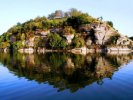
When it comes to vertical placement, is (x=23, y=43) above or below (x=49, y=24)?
below

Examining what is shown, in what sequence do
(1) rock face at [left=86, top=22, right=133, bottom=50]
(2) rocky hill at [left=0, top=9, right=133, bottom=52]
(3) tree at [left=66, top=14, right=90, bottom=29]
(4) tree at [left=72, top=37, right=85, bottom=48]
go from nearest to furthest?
(4) tree at [left=72, top=37, right=85, bottom=48]
(2) rocky hill at [left=0, top=9, right=133, bottom=52]
(1) rock face at [left=86, top=22, right=133, bottom=50]
(3) tree at [left=66, top=14, right=90, bottom=29]

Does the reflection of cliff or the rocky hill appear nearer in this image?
the reflection of cliff

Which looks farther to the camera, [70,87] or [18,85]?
[18,85]

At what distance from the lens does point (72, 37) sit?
176375 millimetres

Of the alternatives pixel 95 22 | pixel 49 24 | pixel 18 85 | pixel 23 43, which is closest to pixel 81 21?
pixel 95 22

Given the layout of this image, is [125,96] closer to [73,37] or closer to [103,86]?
[103,86]

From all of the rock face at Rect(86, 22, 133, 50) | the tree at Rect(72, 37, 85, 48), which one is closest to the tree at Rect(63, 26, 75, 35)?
the tree at Rect(72, 37, 85, 48)

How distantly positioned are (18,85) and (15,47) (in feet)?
516

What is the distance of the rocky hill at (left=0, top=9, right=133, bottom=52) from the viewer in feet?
567

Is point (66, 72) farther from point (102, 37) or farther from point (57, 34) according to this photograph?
point (102, 37)

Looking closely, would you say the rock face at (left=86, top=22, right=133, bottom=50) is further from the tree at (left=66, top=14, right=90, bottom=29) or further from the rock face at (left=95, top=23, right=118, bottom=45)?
the tree at (left=66, top=14, right=90, bottom=29)

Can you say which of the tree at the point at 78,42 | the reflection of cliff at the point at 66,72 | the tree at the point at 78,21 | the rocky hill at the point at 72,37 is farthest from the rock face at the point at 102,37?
the reflection of cliff at the point at 66,72

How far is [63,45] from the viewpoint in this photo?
169375mm

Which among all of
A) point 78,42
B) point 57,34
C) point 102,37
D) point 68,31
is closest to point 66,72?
point 78,42
